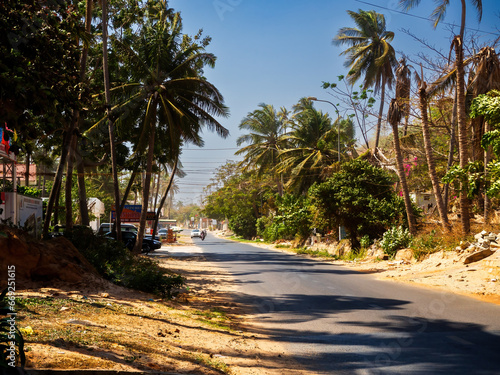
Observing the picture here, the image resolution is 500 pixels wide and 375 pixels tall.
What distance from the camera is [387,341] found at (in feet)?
23.6

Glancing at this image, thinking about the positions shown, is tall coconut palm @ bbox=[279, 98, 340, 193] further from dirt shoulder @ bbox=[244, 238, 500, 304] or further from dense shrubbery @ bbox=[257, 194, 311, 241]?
dirt shoulder @ bbox=[244, 238, 500, 304]

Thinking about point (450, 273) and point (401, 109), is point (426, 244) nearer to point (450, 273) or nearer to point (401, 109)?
point (450, 273)

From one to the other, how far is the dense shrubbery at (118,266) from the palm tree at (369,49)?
27698mm

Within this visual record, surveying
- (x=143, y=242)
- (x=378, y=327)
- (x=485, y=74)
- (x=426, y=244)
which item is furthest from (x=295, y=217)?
(x=378, y=327)

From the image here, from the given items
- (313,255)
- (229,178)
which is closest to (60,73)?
(313,255)

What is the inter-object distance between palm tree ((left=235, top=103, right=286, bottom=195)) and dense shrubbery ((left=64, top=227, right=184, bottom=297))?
3170 centimetres

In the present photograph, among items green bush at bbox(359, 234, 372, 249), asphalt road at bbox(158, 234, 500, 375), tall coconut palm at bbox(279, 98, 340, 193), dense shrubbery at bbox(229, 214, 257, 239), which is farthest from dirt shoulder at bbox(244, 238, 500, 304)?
dense shrubbery at bbox(229, 214, 257, 239)

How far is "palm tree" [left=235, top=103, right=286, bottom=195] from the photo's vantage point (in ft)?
154

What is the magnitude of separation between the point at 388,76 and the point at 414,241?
20785 mm

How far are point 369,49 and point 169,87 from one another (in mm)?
19785

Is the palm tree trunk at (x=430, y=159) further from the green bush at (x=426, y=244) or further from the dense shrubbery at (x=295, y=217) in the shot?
the dense shrubbery at (x=295, y=217)

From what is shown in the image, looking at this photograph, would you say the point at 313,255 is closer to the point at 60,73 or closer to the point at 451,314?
the point at 451,314

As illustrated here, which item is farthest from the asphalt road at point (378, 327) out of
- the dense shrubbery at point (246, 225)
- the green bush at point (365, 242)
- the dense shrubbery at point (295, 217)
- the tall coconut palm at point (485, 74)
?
the dense shrubbery at point (246, 225)

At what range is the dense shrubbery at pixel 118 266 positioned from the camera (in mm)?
11789
